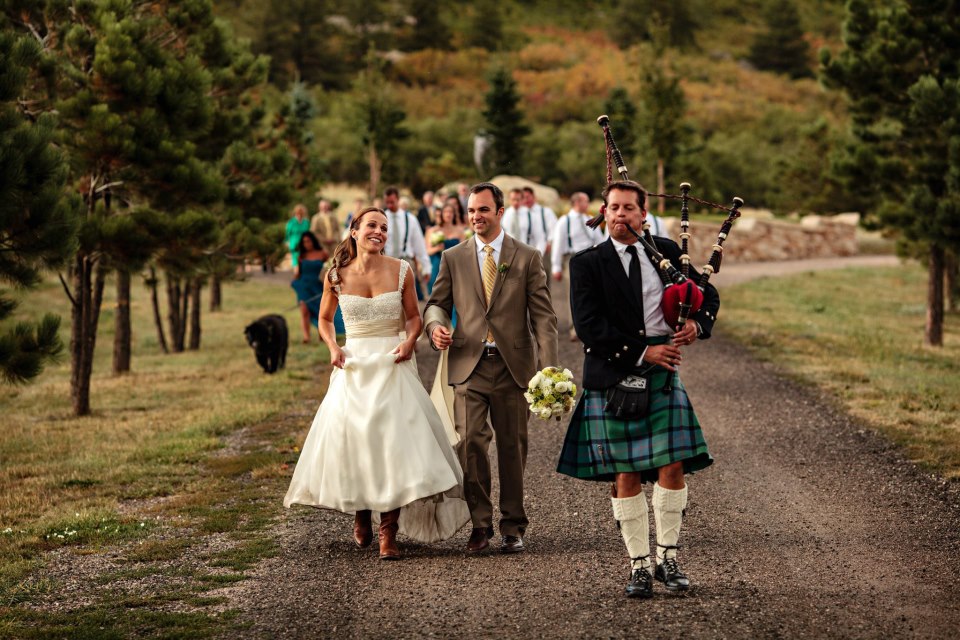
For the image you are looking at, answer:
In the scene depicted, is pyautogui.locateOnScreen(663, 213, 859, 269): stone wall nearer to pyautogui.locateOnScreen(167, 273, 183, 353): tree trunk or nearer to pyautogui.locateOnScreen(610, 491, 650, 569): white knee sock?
pyautogui.locateOnScreen(167, 273, 183, 353): tree trunk

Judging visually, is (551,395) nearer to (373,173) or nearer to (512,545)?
(512,545)

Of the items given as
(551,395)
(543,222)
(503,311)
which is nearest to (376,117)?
(543,222)

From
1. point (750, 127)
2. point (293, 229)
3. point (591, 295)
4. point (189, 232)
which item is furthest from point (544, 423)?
point (750, 127)

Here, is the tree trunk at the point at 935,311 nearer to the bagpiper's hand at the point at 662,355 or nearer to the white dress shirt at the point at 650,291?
the white dress shirt at the point at 650,291

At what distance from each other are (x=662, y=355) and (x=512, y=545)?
5.92 feet

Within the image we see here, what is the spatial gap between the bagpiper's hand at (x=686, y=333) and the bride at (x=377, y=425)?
5.84ft

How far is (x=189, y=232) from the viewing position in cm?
1371

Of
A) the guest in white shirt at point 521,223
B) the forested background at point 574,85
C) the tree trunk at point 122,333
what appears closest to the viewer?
the tree trunk at point 122,333

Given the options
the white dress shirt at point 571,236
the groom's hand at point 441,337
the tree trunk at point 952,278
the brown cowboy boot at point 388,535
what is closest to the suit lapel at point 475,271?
the groom's hand at point 441,337

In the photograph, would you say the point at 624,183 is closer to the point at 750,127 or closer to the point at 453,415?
the point at 453,415

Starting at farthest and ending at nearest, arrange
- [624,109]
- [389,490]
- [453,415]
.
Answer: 1. [624,109]
2. [453,415]
3. [389,490]

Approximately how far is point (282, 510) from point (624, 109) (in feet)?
157

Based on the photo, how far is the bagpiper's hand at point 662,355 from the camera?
20.6 feet

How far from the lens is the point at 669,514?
252 inches
